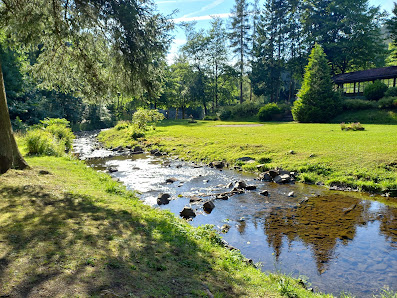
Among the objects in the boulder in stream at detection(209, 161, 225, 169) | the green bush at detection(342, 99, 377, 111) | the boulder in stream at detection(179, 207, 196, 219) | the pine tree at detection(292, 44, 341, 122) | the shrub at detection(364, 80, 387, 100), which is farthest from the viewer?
the shrub at detection(364, 80, 387, 100)

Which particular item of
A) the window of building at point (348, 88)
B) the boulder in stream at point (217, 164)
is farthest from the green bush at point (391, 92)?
the boulder in stream at point (217, 164)

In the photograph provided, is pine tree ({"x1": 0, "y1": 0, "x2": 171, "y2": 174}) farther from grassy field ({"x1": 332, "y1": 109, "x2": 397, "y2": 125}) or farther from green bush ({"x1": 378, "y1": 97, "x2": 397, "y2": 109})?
green bush ({"x1": 378, "y1": 97, "x2": 397, "y2": 109})

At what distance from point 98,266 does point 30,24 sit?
9687 millimetres

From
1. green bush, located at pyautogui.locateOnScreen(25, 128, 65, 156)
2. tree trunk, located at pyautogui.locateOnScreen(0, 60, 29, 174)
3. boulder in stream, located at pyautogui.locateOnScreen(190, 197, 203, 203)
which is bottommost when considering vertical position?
boulder in stream, located at pyautogui.locateOnScreen(190, 197, 203, 203)

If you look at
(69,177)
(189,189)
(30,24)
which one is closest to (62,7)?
(30,24)

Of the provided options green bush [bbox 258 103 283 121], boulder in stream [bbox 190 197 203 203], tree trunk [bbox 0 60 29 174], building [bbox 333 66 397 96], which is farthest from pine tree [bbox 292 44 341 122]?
tree trunk [bbox 0 60 29 174]

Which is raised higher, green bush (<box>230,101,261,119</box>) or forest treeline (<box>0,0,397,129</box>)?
forest treeline (<box>0,0,397,129</box>)

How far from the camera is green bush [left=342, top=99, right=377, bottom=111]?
3516 cm

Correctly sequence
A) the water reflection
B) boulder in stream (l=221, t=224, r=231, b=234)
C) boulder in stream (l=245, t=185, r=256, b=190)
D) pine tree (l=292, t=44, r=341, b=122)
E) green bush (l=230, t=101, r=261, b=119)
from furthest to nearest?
green bush (l=230, t=101, r=261, b=119), pine tree (l=292, t=44, r=341, b=122), boulder in stream (l=245, t=185, r=256, b=190), boulder in stream (l=221, t=224, r=231, b=234), the water reflection

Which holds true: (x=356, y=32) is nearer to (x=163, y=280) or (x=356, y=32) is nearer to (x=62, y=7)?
(x=62, y=7)

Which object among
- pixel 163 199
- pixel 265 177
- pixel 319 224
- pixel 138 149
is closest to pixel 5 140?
pixel 163 199

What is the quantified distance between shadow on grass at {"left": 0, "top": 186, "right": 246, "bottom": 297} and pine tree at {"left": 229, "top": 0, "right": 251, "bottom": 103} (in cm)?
5509

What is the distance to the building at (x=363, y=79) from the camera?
40344 mm

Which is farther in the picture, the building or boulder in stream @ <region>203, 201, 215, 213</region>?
the building
